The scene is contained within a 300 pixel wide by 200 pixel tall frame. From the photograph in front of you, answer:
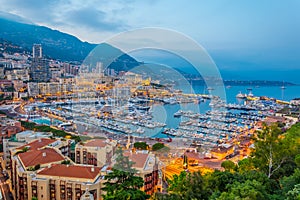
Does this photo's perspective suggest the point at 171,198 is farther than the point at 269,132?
No

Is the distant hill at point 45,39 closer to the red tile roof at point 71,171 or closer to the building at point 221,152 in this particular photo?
the building at point 221,152

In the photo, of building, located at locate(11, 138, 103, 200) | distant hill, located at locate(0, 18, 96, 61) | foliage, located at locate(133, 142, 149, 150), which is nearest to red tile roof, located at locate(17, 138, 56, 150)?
building, located at locate(11, 138, 103, 200)

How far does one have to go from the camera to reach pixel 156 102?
4.49 metres

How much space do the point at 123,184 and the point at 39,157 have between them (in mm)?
3392

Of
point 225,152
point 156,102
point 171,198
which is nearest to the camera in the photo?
point 171,198

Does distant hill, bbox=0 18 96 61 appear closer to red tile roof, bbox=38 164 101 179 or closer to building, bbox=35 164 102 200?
red tile roof, bbox=38 164 101 179


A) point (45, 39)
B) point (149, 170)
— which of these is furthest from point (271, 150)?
point (45, 39)

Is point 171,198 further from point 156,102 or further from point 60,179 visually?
point 60,179

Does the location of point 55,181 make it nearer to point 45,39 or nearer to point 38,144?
point 38,144

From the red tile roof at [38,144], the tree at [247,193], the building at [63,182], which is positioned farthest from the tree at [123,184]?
the red tile roof at [38,144]

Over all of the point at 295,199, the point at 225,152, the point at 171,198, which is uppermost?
the point at 295,199

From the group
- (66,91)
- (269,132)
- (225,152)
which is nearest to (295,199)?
(269,132)

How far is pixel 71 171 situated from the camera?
5.54 m

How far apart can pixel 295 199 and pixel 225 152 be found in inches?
291
